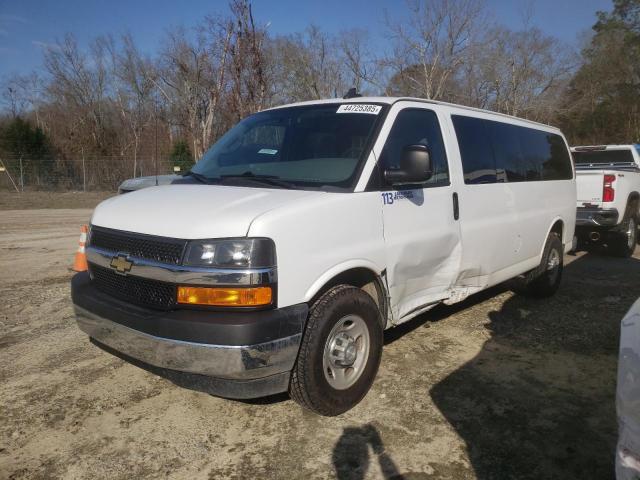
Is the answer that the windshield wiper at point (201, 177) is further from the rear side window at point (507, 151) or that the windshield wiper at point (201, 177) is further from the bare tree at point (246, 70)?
the bare tree at point (246, 70)

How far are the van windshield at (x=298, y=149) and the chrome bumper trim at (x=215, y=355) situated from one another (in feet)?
3.76

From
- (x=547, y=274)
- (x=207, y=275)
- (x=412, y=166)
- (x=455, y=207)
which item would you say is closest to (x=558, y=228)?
(x=547, y=274)

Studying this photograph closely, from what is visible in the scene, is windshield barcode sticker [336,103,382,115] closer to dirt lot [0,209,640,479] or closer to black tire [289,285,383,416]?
black tire [289,285,383,416]

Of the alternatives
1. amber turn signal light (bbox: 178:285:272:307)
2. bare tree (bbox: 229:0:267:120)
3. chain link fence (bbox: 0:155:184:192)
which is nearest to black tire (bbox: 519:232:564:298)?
amber turn signal light (bbox: 178:285:272:307)

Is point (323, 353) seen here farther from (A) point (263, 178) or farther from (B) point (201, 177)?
(B) point (201, 177)

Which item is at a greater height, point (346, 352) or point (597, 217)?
point (597, 217)

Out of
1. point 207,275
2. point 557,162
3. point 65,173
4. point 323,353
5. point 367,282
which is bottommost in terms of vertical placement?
point 323,353

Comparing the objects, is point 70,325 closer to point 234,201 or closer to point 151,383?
point 151,383

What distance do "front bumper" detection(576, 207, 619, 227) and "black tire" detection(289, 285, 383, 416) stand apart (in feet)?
21.3

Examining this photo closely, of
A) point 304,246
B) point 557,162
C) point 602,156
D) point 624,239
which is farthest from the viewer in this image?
point 602,156

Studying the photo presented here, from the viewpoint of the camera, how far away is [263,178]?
140 inches

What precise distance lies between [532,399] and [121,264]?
2.95 metres

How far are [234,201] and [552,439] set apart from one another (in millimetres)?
2428

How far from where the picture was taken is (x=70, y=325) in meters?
5.07
